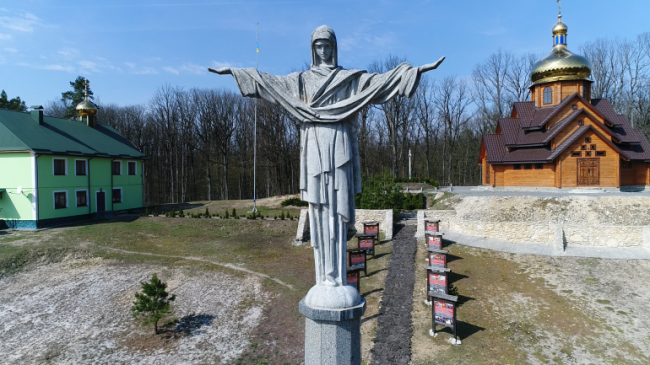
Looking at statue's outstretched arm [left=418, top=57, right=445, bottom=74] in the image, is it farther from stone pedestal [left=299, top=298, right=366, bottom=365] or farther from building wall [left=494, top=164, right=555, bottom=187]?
building wall [left=494, top=164, right=555, bottom=187]

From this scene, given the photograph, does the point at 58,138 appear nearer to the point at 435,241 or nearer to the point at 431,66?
the point at 435,241

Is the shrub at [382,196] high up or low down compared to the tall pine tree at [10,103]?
down

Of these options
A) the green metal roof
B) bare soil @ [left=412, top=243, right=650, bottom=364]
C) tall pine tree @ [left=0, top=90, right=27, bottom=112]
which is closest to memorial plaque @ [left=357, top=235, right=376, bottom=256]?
bare soil @ [left=412, top=243, right=650, bottom=364]

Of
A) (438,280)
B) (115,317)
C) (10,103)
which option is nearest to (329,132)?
(438,280)

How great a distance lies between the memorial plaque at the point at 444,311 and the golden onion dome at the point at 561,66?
2709 cm

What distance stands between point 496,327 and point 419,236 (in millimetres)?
8159

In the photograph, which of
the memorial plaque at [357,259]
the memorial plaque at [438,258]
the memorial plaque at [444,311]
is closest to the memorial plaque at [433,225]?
the memorial plaque at [438,258]

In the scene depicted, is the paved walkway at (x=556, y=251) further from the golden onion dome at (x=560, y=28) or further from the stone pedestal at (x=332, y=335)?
the golden onion dome at (x=560, y=28)

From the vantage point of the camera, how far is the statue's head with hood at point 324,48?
14.6ft

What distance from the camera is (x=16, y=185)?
23047 mm

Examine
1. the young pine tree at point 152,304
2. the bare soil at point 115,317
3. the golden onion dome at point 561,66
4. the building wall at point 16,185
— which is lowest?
the bare soil at point 115,317

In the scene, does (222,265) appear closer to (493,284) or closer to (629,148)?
(493,284)

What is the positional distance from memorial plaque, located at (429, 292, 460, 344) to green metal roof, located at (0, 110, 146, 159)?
81.3 feet

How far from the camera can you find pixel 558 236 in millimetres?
15828
